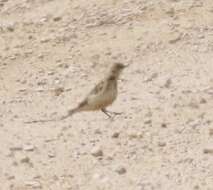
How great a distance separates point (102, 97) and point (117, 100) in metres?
0.79

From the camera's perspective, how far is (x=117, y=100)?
40.3ft

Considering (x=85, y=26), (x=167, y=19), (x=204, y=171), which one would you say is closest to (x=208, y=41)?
(x=167, y=19)

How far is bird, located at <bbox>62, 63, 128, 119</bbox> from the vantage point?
1150cm

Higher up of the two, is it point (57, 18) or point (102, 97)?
point (102, 97)

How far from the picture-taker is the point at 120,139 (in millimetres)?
10633

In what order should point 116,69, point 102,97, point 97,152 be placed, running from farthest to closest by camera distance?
point 116,69
point 102,97
point 97,152

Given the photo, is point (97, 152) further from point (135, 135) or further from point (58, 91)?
point (58, 91)

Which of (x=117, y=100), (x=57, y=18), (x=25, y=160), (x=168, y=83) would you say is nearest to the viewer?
(x=25, y=160)

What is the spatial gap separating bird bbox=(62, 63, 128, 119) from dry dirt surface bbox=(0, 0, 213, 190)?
12cm

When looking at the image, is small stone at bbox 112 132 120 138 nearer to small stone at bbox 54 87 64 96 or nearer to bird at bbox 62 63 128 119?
bird at bbox 62 63 128 119

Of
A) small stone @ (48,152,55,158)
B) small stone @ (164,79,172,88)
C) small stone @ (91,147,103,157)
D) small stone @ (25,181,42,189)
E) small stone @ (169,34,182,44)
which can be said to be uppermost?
small stone @ (25,181,42,189)

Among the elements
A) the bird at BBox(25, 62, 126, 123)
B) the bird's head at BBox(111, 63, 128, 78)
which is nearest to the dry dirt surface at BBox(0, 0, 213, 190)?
the bird at BBox(25, 62, 126, 123)

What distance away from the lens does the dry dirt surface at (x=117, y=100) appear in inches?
381

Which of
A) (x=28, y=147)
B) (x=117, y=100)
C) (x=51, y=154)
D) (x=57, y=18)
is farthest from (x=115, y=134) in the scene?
(x=57, y=18)
